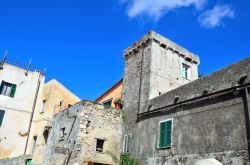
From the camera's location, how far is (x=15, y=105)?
27141mm

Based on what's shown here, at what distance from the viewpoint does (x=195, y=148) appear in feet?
41.3

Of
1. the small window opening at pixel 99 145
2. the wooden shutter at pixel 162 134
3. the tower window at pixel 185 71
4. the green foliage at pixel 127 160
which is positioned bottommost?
the green foliage at pixel 127 160

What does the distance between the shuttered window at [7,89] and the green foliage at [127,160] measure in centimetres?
1493

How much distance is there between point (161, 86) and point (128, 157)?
16.3 ft

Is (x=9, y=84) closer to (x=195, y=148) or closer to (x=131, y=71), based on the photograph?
(x=131, y=71)

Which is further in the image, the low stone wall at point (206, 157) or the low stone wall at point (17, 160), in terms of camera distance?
the low stone wall at point (17, 160)

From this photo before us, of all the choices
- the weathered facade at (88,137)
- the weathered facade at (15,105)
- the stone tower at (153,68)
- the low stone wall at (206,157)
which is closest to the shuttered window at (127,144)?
the weathered facade at (88,137)

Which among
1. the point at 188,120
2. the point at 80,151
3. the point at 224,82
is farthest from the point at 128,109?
the point at 224,82

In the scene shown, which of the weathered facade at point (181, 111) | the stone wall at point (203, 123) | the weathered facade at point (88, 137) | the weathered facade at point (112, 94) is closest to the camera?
the stone wall at point (203, 123)

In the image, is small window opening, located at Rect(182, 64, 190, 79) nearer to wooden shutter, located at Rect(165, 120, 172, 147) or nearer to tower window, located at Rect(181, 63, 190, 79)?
tower window, located at Rect(181, 63, 190, 79)

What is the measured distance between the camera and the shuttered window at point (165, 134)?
14.2 meters

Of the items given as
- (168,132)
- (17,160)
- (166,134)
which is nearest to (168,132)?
(168,132)

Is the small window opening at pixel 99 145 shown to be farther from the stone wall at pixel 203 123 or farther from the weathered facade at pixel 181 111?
the stone wall at pixel 203 123

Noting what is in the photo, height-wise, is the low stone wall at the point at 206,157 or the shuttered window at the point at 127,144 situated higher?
the shuttered window at the point at 127,144
